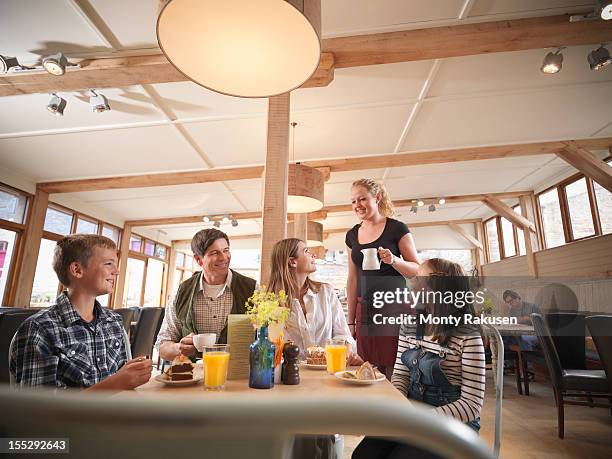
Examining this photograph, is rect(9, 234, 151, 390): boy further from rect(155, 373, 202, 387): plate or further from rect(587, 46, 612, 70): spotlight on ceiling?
rect(587, 46, 612, 70): spotlight on ceiling

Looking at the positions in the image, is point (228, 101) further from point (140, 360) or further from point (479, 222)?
point (479, 222)

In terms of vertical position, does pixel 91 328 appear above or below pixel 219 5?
below

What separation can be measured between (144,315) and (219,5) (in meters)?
3.17

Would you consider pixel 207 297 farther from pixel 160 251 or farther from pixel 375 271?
pixel 160 251

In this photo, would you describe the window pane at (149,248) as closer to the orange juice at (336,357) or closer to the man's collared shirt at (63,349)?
the man's collared shirt at (63,349)

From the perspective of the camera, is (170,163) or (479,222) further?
(479,222)

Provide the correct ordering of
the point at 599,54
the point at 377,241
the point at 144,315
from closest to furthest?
the point at 377,241 < the point at 599,54 < the point at 144,315

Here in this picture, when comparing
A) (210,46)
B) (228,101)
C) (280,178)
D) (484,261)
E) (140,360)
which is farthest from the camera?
(484,261)

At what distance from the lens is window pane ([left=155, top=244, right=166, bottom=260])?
436 inches

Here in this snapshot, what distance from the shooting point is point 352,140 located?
16.4 feet

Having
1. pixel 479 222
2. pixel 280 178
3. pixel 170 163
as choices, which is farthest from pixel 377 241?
pixel 479 222

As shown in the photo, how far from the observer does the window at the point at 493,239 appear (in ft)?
34.9

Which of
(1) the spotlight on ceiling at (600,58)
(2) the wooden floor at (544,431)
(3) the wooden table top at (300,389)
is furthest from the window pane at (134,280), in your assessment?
(1) the spotlight on ceiling at (600,58)

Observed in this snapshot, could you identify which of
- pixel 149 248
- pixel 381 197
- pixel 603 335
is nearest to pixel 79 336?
pixel 381 197
